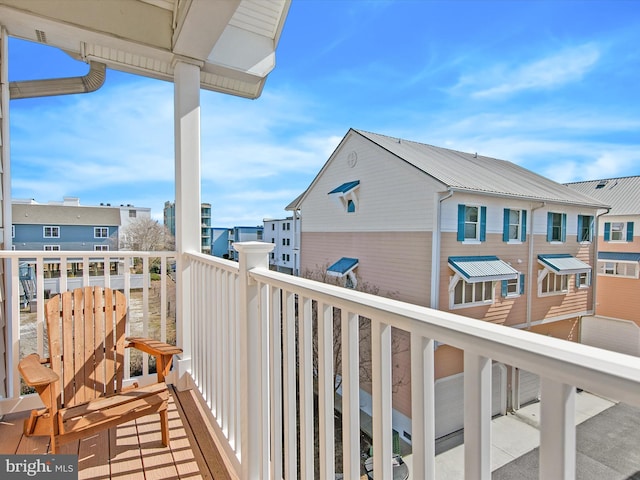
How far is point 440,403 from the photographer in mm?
816

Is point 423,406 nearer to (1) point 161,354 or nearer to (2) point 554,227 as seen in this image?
(1) point 161,354

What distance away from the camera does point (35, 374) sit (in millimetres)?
1419

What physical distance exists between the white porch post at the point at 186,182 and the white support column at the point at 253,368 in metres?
1.24

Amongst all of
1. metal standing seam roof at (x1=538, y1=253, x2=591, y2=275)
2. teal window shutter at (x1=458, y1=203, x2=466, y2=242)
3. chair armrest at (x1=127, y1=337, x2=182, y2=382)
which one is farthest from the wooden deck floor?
metal standing seam roof at (x1=538, y1=253, x2=591, y2=275)

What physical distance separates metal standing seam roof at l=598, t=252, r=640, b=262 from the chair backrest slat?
18.0ft

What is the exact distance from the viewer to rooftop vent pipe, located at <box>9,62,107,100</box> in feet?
8.39

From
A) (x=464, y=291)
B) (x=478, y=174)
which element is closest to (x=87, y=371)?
(x=464, y=291)

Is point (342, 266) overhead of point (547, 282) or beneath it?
overhead

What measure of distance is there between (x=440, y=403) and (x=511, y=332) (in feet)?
1.36

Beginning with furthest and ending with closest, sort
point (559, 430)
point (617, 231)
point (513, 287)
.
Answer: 1. point (513, 287)
2. point (617, 231)
3. point (559, 430)

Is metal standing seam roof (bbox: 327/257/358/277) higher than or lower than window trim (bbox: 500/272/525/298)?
higher

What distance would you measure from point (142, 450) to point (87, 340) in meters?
0.63

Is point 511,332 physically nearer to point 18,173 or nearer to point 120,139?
point 18,173

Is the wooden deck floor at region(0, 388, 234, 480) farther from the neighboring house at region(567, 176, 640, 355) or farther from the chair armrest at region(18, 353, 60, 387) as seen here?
the neighboring house at region(567, 176, 640, 355)
